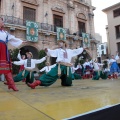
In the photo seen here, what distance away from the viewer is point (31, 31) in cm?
1472

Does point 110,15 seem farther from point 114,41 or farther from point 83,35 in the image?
point 83,35

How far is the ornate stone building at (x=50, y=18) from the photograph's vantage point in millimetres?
14434

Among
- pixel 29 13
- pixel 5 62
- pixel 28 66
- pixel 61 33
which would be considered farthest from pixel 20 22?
pixel 5 62

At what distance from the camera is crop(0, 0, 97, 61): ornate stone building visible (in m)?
14.4

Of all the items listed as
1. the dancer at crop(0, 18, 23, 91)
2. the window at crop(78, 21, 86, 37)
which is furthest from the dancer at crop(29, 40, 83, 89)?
the window at crop(78, 21, 86, 37)

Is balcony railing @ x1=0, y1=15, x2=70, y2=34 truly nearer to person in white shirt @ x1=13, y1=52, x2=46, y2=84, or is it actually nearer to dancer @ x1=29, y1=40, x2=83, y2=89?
person in white shirt @ x1=13, y1=52, x2=46, y2=84

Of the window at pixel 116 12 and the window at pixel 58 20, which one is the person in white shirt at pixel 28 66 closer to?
the window at pixel 58 20

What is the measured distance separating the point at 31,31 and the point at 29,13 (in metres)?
2.08

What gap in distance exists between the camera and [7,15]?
14.2 metres

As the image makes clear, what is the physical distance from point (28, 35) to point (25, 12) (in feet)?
7.34

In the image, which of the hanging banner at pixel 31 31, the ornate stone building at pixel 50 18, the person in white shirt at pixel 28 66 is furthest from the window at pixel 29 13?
the person in white shirt at pixel 28 66

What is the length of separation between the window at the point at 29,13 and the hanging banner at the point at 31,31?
111 centimetres

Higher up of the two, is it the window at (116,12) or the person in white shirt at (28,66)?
the window at (116,12)

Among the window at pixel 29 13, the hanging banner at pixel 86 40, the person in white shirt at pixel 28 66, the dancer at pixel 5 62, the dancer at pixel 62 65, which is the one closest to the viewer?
the dancer at pixel 5 62
